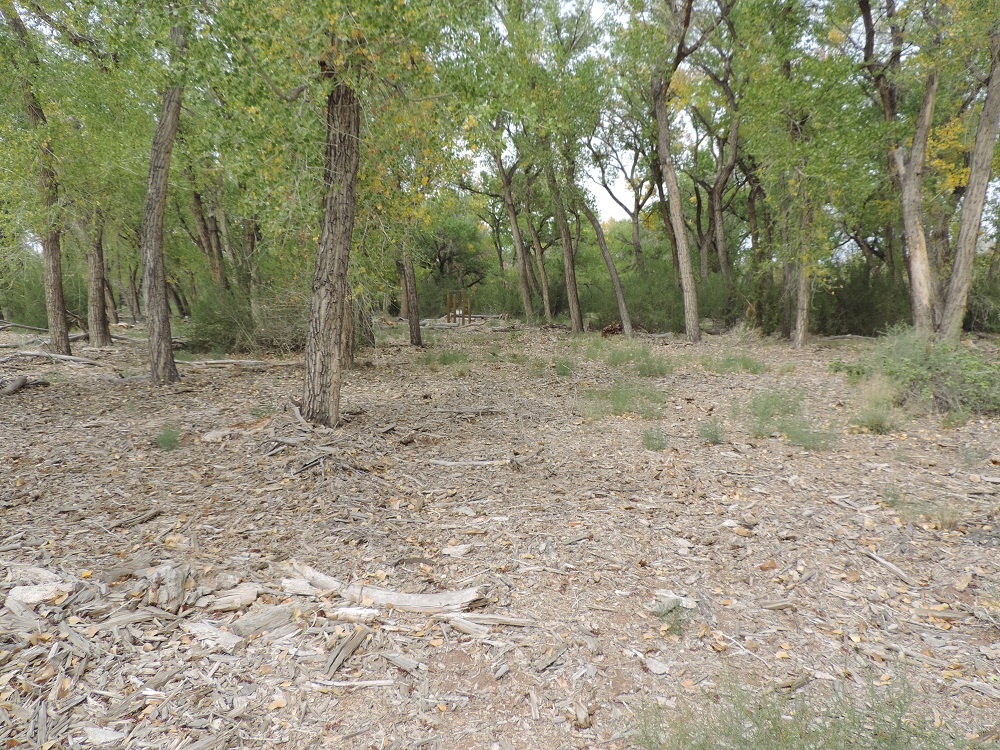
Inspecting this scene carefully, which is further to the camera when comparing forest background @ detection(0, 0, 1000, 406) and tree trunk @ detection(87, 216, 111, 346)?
tree trunk @ detection(87, 216, 111, 346)

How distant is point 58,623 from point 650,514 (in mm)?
3713

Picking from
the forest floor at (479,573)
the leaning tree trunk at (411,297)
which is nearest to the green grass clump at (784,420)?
the forest floor at (479,573)

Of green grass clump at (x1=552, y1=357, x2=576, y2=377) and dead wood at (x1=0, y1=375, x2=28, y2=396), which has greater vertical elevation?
green grass clump at (x1=552, y1=357, x2=576, y2=377)

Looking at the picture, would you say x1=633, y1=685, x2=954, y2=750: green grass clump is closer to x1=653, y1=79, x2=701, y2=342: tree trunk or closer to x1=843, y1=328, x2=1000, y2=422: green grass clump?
x1=843, y1=328, x2=1000, y2=422: green grass clump

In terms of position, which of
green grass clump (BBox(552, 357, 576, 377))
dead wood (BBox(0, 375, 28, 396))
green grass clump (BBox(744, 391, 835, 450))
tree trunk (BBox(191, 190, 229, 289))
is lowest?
green grass clump (BBox(744, 391, 835, 450))

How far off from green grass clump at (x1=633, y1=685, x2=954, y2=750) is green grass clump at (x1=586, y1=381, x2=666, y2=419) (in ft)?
15.3

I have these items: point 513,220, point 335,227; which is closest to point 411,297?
point 513,220

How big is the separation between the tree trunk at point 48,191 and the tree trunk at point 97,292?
1733mm

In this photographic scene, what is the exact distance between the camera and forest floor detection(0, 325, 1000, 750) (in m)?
2.37

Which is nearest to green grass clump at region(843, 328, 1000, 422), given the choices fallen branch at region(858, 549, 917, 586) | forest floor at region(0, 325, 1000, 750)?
forest floor at region(0, 325, 1000, 750)

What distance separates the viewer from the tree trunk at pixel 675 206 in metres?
14.1

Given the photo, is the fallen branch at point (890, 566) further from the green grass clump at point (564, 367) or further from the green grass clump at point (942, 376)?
the green grass clump at point (564, 367)

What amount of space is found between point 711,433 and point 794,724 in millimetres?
3990

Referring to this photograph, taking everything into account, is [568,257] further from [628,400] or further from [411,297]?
[628,400]
